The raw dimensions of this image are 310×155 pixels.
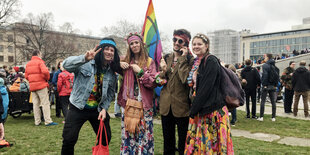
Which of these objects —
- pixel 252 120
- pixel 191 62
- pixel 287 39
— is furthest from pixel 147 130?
pixel 287 39

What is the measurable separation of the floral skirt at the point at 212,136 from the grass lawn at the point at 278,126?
3.87m

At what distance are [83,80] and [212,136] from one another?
70.0 inches

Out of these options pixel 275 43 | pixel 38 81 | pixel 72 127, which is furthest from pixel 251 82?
pixel 275 43

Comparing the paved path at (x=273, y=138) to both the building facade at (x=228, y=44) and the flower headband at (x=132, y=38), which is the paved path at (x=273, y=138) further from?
the building facade at (x=228, y=44)

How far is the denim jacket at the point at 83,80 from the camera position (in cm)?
285

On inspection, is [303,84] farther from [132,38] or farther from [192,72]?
[132,38]

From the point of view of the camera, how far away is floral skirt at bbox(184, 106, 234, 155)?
105 inches

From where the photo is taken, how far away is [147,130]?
3.25 metres

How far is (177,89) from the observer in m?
3.26

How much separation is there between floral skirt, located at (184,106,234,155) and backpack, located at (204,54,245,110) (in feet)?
0.49

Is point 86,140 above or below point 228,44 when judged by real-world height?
below

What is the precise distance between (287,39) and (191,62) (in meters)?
111

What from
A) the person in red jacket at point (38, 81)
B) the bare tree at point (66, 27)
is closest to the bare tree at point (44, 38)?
the bare tree at point (66, 27)

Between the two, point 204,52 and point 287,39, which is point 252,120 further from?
point 287,39
